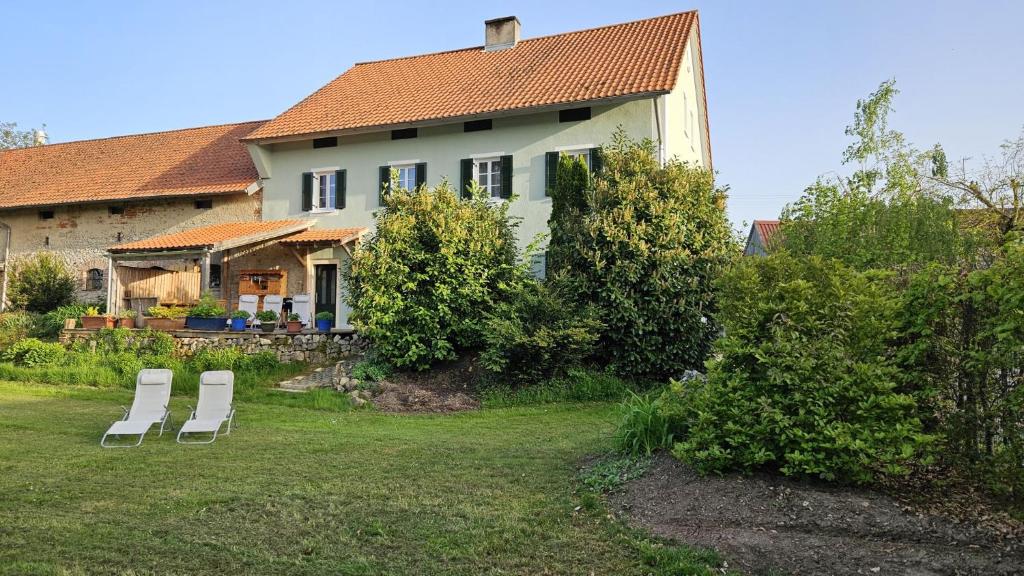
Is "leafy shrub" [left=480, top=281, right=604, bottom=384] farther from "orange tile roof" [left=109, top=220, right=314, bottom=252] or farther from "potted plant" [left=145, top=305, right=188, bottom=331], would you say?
"potted plant" [left=145, top=305, right=188, bottom=331]

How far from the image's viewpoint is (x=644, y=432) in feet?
21.2

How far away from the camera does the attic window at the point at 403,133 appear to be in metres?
18.6

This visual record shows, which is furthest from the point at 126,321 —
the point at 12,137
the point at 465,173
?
the point at 12,137

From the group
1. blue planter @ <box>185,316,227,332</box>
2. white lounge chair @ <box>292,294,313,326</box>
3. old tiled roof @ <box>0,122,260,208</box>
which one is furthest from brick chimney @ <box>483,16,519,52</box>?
blue planter @ <box>185,316,227,332</box>

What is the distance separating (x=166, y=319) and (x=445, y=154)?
331 inches

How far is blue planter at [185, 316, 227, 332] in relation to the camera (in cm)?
1606

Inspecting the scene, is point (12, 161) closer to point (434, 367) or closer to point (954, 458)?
point (434, 367)

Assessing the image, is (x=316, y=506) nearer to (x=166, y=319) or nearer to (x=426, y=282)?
(x=426, y=282)

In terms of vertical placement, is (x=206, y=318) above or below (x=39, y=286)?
below

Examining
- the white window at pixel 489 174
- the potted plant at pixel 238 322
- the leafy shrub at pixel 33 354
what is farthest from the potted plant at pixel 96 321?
the white window at pixel 489 174

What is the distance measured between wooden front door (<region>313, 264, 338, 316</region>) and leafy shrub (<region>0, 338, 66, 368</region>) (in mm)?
6301

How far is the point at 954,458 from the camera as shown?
15.4 ft

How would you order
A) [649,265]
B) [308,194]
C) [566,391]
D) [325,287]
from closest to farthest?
1. [566,391]
2. [649,265]
3. [325,287]
4. [308,194]

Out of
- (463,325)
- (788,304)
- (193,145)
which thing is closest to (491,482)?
(788,304)
